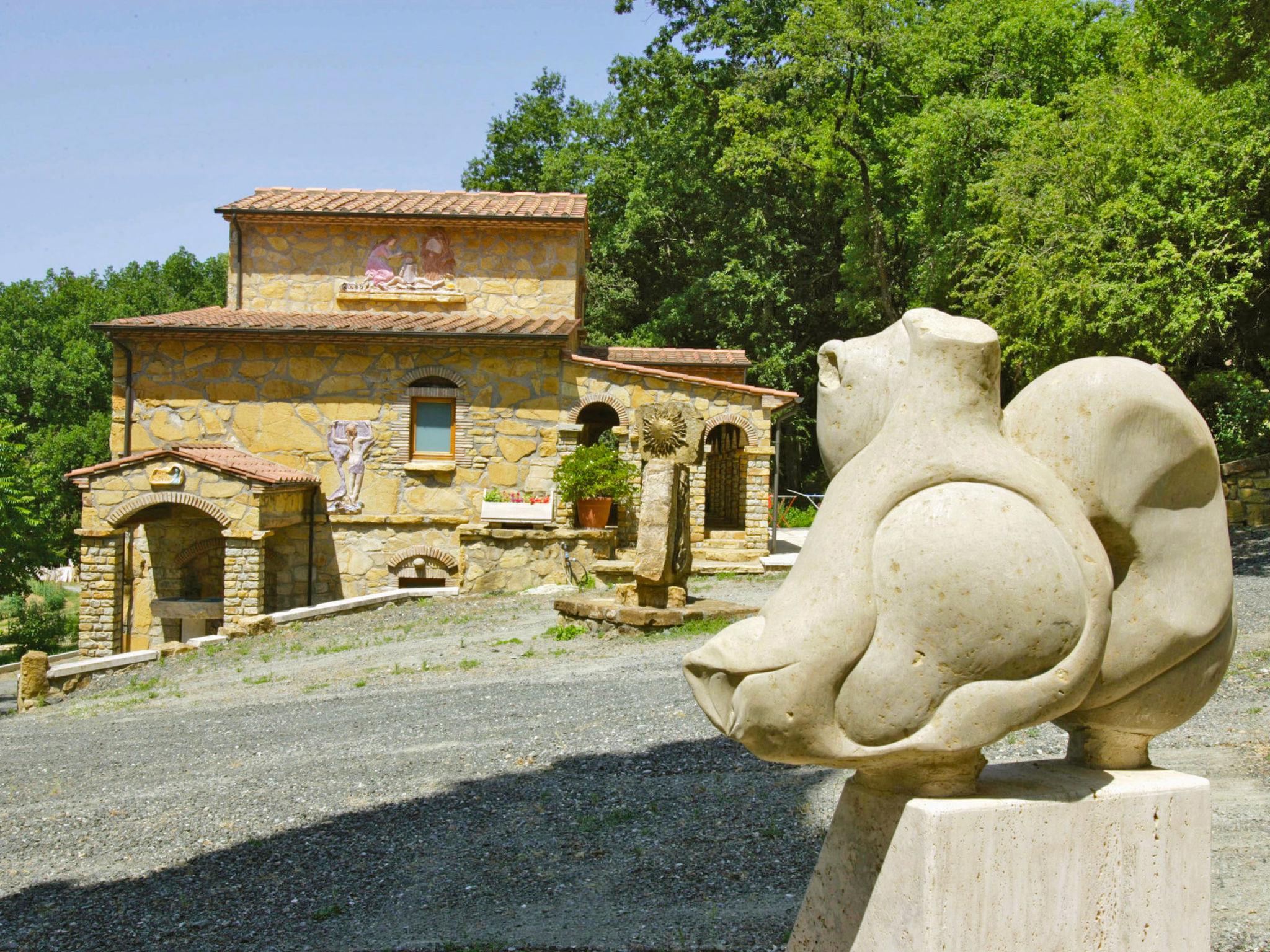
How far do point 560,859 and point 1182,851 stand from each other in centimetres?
319

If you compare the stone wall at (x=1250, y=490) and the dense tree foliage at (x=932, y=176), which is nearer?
the dense tree foliage at (x=932, y=176)

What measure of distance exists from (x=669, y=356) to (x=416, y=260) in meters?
5.90

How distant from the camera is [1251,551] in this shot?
14.2m

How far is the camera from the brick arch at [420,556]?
18391mm

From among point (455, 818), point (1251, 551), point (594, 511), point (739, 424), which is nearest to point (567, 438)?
point (594, 511)

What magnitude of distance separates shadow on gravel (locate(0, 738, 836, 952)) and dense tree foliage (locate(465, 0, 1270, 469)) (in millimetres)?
11585

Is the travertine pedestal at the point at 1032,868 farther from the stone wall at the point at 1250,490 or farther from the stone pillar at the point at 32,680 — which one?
the stone wall at the point at 1250,490

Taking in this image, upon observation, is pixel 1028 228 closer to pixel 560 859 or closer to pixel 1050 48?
pixel 1050 48

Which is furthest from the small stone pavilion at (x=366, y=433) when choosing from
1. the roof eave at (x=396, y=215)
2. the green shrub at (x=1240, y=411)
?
the green shrub at (x=1240, y=411)

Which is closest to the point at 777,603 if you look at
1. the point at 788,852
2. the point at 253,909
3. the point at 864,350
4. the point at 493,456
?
the point at 864,350

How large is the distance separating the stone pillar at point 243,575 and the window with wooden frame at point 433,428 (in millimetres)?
3474

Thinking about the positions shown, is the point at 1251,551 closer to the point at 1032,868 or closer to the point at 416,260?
the point at 1032,868

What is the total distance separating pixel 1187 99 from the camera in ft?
51.3

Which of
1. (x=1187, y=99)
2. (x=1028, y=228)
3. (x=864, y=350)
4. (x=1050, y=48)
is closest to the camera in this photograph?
(x=864, y=350)
